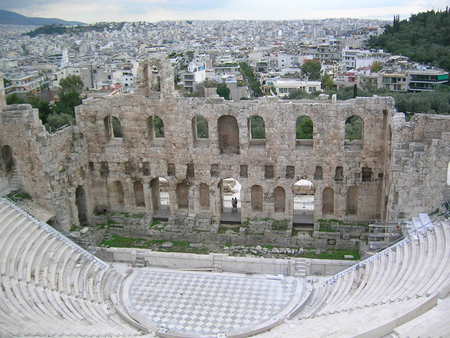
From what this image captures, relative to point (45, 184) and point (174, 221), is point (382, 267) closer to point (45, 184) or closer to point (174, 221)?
point (174, 221)

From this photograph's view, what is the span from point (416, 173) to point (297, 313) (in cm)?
839

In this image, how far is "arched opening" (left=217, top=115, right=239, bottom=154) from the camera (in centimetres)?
2895

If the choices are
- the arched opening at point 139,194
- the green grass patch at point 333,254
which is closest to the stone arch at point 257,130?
the arched opening at point 139,194

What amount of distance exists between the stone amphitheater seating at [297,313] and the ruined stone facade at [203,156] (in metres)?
3.46

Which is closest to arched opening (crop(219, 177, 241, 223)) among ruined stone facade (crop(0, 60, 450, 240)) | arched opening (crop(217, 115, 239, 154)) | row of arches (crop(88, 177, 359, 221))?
row of arches (crop(88, 177, 359, 221))

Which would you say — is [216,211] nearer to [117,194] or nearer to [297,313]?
[117,194]

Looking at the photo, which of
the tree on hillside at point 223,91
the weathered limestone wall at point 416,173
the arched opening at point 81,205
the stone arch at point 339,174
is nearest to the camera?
the weathered limestone wall at point 416,173

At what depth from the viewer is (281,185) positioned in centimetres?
2800

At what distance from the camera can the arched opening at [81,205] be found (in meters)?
30.0

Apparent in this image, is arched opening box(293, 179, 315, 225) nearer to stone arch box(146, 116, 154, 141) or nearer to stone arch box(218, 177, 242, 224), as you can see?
stone arch box(218, 177, 242, 224)

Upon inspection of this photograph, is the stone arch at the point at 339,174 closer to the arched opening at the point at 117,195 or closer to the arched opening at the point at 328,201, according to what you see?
the arched opening at the point at 328,201

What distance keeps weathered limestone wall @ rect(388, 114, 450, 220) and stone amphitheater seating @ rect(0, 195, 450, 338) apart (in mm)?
899

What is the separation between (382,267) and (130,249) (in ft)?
40.7

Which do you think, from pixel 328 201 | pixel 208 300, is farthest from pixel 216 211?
pixel 208 300
